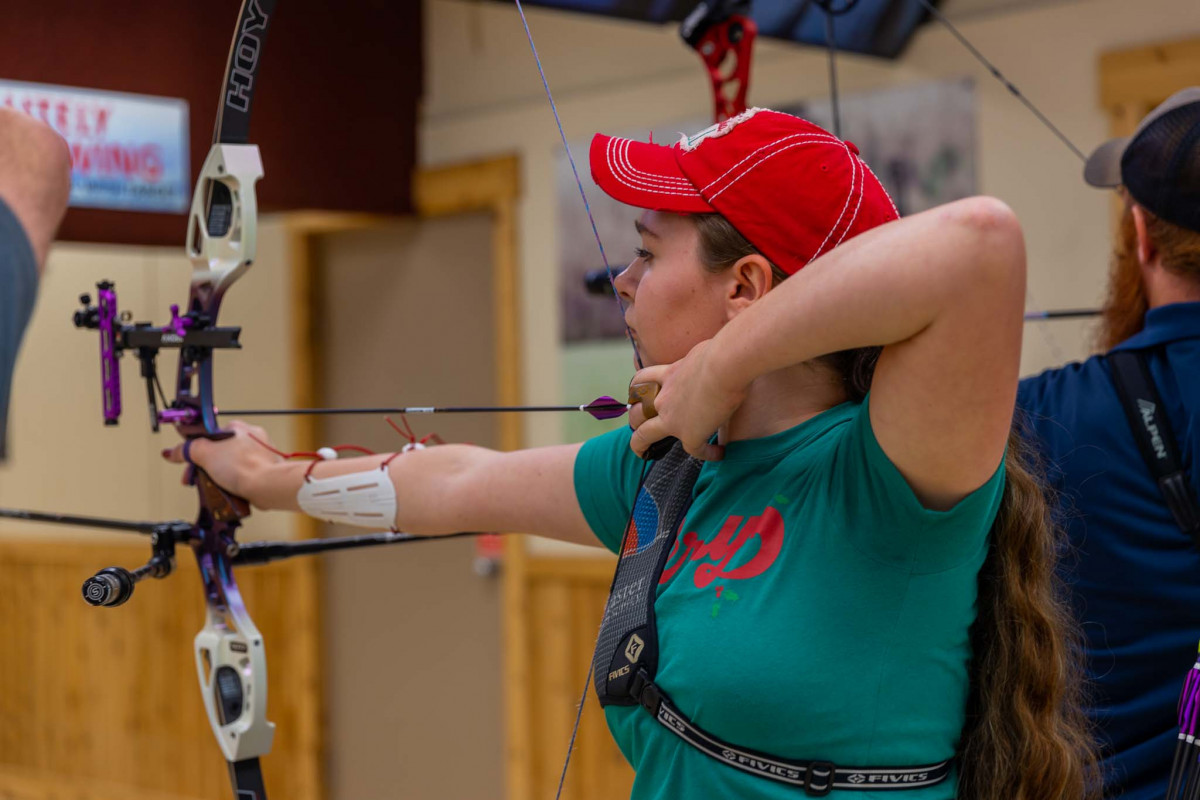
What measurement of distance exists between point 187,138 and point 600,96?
4.22ft

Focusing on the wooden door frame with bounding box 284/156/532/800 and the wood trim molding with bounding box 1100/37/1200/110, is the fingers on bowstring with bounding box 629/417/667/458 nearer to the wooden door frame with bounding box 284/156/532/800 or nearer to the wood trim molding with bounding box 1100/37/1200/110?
the wood trim molding with bounding box 1100/37/1200/110

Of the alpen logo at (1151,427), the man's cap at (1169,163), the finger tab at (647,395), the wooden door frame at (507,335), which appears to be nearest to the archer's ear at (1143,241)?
the man's cap at (1169,163)

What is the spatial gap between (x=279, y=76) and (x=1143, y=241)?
2.71 metres

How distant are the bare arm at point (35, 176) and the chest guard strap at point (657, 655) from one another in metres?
0.51

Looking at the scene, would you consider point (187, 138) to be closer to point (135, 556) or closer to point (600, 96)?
point (600, 96)

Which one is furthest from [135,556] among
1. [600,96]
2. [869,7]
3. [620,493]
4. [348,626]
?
[620,493]

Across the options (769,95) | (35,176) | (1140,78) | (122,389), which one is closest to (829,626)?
(35,176)

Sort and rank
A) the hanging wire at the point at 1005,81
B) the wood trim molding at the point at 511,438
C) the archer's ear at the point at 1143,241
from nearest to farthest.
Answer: the archer's ear at the point at 1143,241, the hanging wire at the point at 1005,81, the wood trim molding at the point at 511,438

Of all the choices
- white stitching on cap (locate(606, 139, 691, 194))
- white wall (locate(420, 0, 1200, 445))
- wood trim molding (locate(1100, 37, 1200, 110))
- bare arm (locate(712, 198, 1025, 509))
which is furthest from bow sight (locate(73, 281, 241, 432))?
wood trim molding (locate(1100, 37, 1200, 110))

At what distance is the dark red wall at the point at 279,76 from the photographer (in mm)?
2945

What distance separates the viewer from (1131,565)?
53.1 inches

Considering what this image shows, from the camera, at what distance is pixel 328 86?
388 centimetres

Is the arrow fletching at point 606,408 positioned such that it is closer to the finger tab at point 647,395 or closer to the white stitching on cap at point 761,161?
the finger tab at point 647,395

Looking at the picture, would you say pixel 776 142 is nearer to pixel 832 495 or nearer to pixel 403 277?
pixel 832 495
